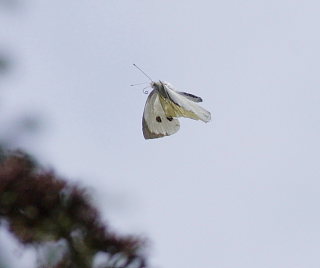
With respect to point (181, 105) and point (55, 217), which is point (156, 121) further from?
point (55, 217)

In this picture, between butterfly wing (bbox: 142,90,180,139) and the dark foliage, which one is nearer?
the dark foliage

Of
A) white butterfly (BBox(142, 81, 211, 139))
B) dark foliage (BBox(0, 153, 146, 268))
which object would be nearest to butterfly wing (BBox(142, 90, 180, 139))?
white butterfly (BBox(142, 81, 211, 139))

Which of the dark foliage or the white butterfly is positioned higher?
the white butterfly

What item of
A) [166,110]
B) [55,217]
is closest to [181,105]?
[166,110]

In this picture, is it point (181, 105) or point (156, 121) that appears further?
point (156, 121)

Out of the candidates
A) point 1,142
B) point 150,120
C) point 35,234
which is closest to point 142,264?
point 35,234

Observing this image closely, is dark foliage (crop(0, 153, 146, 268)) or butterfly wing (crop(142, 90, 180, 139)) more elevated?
butterfly wing (crop(142, 90, 180, 139))

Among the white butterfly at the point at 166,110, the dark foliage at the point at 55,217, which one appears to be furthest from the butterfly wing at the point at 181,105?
the dark foliage at the point at 55,217

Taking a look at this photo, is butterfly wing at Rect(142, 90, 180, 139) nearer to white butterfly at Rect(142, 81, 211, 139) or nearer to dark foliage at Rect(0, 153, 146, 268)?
white butterfly at Rect(142, 81, 211, 139)
